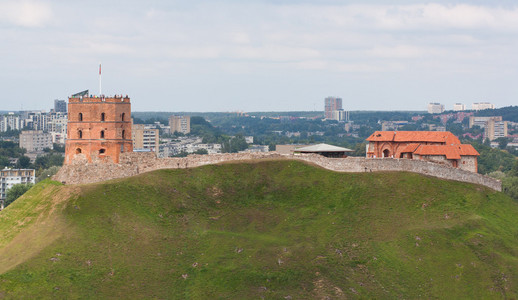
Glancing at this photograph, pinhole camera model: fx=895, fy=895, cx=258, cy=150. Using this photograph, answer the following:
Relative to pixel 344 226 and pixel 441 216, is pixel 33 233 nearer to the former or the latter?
pixel 344 226

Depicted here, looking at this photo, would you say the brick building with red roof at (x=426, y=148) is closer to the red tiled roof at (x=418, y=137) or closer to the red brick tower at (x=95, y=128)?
the red tiled roof at (x=418, y=137)

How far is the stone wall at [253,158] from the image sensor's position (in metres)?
88.7

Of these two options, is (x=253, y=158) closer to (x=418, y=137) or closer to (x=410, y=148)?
(x=410, y=148)

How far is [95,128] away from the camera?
3617 inches

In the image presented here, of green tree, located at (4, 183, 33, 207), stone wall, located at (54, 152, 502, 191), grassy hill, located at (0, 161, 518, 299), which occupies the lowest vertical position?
green tree, located at (4, 183, 33, 207)

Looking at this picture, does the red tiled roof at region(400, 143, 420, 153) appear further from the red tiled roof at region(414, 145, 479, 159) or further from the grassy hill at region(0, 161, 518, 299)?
the grassy hill at region(0, 161, 518, 299)

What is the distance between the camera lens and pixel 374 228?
85875 mm

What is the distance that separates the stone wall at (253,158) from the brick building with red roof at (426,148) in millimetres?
3514

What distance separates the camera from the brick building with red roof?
102 metres

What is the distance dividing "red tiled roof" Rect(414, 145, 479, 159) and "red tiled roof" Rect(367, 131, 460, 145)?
145cm

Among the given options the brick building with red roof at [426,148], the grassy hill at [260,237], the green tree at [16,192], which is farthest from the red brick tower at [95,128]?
the green tree at [16,192]

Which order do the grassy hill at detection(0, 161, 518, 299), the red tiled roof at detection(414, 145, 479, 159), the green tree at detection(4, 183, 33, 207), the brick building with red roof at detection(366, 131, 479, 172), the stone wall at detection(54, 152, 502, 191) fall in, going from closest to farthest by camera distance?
the grassy hill at detection(0, 161, 518, 299)
the stone wall at detection(54, 152, 502, 191)
the red tiled roof at detection(414, 145, 479, 159)
the brick building with red roof at detection(366, 131, 479, 172)
the green tree at detection(4, 183, 33, 207)

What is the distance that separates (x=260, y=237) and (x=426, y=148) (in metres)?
29.4

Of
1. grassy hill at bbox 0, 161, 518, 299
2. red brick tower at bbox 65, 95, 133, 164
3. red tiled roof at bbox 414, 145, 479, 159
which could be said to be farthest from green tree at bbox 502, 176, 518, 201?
red brick tower at bbox 65, 95, 133, 164
